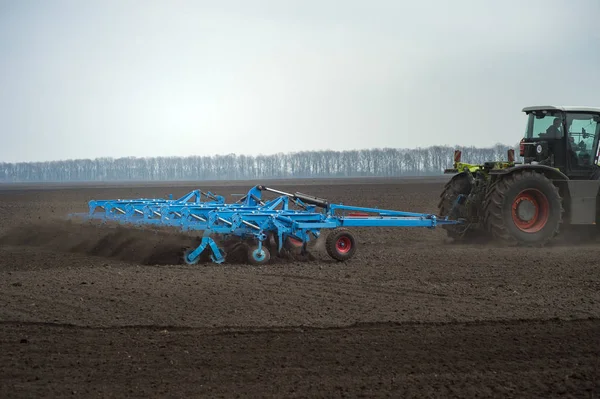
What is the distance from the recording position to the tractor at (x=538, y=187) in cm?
1305

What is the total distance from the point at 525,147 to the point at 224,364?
32.6 feet

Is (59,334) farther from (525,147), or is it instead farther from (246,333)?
(525,147)

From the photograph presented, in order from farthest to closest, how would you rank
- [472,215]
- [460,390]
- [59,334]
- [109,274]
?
1. [472,215]
2. [109,274]
3. [59,334]
4. [460,390]

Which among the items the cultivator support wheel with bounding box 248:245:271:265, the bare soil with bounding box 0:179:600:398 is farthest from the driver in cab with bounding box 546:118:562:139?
Result: the cultivator support wheel with bounding box 248:245:271:265

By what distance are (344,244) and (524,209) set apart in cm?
395

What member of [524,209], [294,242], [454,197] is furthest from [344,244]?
[524,209]

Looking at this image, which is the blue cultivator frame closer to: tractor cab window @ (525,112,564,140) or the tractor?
the tractor

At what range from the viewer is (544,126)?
13.9 m

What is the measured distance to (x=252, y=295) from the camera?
28.5ft

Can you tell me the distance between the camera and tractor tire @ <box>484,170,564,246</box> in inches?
511

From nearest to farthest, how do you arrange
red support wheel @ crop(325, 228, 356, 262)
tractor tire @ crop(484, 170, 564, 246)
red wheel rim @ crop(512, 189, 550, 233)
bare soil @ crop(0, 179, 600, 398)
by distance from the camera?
bare soil @ crop(0, 179, 600, 398) → red support wheel @ crop(325, 228, 356, 262) → tractor tire @ crop(484, 170, 564, 246) → red wheel rim @ crop(512, 189, 550, 233)

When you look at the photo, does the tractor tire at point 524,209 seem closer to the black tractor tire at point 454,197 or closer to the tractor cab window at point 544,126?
the black tractor tire at point 454,197

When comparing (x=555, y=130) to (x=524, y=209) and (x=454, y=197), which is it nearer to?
(x=524, y=209)

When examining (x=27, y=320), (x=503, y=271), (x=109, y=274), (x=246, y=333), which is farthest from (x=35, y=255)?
(x=503, y=271)
